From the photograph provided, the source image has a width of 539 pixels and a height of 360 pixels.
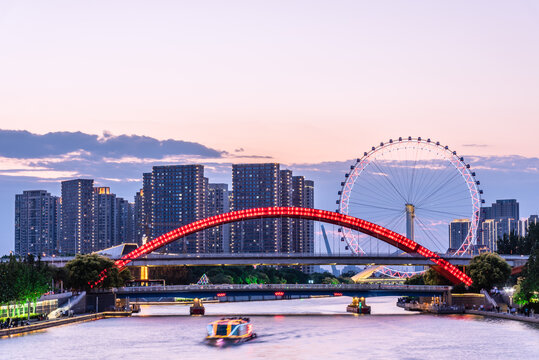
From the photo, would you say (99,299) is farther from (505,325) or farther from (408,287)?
(505,325)

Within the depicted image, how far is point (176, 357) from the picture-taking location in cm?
8338

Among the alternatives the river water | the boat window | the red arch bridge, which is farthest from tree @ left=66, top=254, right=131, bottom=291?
the boat window

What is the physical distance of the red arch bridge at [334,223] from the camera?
149 metres

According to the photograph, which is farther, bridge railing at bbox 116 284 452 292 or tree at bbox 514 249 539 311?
bridge railing at bbox 116 284 452 292

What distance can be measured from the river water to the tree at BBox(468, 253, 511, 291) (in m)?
19.8

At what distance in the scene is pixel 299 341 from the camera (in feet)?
316

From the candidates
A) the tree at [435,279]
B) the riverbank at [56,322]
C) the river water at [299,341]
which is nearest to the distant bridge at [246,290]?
the riverbank at [56,322]

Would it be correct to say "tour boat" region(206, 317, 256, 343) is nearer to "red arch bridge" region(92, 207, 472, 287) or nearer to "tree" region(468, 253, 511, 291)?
"red arch bridge" region(92, 207, 472, 287)

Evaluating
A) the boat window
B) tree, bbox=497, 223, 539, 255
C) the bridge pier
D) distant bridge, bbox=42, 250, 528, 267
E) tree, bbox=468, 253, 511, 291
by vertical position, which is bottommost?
the bridge pier

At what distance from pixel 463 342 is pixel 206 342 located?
2596cm

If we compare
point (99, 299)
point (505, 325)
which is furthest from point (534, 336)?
point (99, 299)

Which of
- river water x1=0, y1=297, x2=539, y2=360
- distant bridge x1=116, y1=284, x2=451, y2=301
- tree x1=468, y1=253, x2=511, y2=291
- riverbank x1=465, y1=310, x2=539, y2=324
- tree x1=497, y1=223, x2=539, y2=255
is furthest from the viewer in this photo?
tree x1=497, y1=223, x2=539, y2=255

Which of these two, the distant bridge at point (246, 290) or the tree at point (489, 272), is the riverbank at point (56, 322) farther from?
the tree at point (489, 272)

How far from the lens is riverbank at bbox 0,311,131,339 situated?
9750 centimetres
